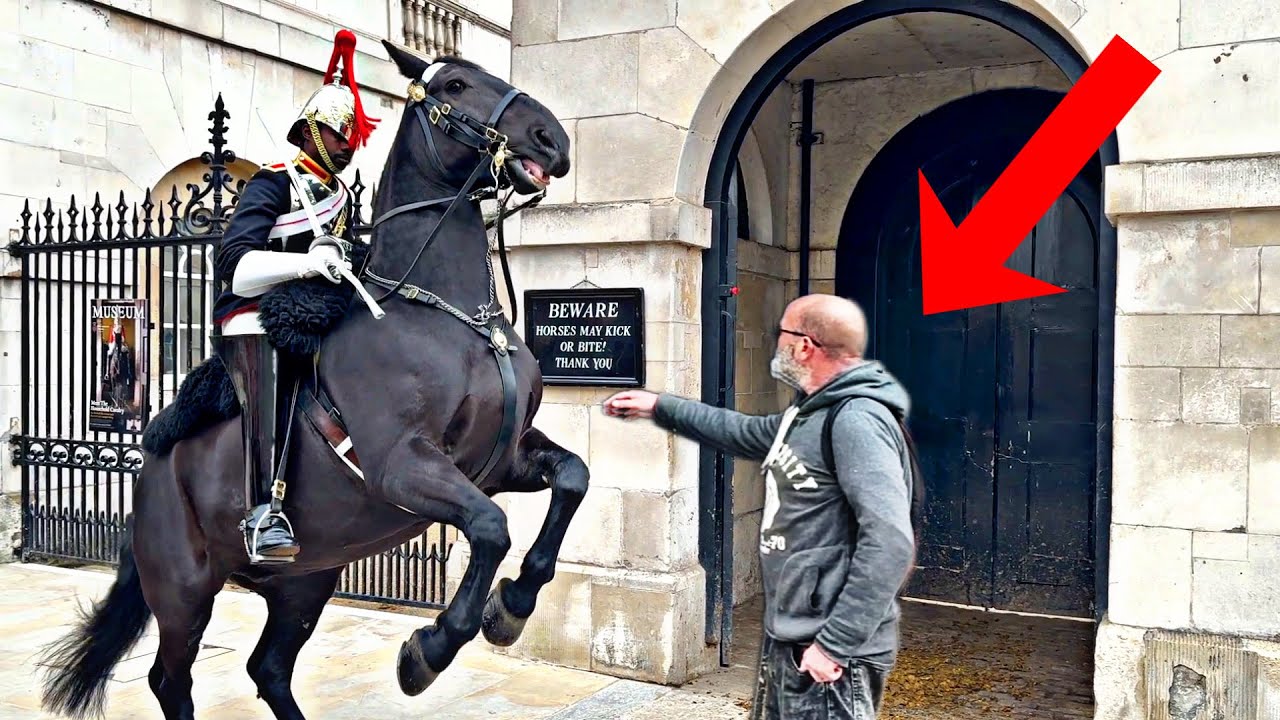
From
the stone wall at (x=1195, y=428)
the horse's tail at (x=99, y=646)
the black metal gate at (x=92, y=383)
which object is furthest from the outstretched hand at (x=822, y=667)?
the black metal gate at (x=92, y=383)

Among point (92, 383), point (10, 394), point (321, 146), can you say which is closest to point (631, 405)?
point (321, 146)

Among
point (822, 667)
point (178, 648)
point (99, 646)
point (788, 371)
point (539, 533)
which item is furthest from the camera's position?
point (99, 646)

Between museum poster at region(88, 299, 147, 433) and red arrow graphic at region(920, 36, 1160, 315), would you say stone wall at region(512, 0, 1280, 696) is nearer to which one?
red arrow graphic at region(920, 36, 1160, 315)

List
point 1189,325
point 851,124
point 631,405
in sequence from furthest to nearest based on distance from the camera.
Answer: point 851,124 → point 1189,325 → point 631,405

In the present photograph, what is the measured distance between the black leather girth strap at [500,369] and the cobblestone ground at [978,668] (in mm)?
2536

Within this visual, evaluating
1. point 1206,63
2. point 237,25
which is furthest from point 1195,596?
point 237,25

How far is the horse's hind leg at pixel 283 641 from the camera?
4.67 metres

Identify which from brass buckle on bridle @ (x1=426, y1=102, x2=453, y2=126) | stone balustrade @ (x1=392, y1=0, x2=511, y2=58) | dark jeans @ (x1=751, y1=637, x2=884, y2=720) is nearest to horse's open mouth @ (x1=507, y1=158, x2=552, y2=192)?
brass buckle on bridle @ (x1=426, y1=102, x2=453, y2=126)

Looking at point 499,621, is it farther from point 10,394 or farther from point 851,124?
point 10,394

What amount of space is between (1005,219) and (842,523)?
4.76m

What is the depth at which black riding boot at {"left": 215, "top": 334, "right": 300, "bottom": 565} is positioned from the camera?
12.9 feet

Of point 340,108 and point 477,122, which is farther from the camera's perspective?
point 340,108

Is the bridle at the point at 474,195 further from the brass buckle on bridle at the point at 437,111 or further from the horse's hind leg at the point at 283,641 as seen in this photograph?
the horse's hind leg at the point at 283,641

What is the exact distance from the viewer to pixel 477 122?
3.82 m
